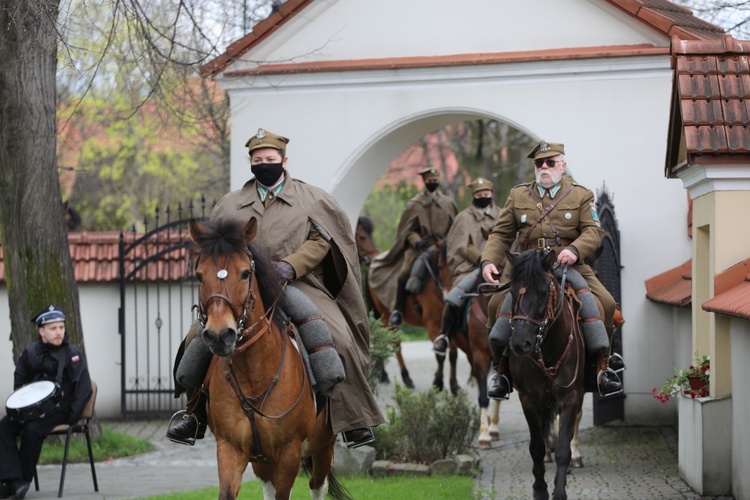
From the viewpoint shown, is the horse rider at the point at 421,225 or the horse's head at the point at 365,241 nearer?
the horse rider at the point at 421,225

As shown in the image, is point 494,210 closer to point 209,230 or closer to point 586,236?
point 586,236

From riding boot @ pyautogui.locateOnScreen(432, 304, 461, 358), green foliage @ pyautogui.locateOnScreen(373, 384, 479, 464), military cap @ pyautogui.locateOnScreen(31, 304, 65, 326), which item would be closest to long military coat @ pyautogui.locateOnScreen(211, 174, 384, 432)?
green foliage @ pyautogui.locateOnScreen(373, 384, 479, 464)

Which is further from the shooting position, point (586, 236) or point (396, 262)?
point (396, 262)

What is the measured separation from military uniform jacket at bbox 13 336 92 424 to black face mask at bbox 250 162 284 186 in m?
3.92

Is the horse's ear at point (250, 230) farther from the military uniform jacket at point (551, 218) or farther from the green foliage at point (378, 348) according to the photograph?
the green foliage at point (378, 348)

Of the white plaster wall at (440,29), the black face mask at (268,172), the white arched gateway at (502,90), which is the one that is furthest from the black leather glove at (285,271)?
the white arched gateway at (502,90)

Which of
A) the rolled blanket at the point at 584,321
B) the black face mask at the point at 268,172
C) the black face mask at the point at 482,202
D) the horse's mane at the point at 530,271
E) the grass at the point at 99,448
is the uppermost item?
the black face mask at the point at 482,202

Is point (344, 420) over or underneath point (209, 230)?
underneath

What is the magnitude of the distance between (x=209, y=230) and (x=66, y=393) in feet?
16.4

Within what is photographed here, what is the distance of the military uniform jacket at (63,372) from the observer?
438 inches

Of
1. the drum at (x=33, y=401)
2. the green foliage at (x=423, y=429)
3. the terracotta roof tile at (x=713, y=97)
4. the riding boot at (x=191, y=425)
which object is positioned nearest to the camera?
the riding boot at (x=191, y=425)

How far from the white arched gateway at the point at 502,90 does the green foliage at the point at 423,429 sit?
3.37 meters

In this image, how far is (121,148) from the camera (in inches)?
1378

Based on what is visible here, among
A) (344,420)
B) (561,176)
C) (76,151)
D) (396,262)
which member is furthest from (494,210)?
(76,151)
